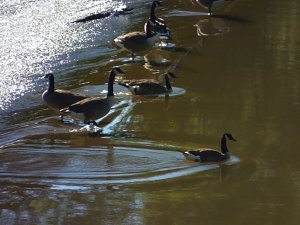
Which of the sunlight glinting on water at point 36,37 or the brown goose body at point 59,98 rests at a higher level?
the brown goose body at point 59,98

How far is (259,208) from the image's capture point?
7.42m

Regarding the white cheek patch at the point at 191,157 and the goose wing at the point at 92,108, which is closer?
the white cheek patch at the point at 191,157

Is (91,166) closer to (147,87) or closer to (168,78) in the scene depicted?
(147,87)

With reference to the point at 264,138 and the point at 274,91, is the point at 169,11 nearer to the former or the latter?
the point at 274,91

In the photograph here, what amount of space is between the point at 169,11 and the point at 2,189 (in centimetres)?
1133

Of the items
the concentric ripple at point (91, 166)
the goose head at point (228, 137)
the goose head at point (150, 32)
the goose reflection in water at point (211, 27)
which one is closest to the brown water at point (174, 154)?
the concentric ripple at point (91, 166)

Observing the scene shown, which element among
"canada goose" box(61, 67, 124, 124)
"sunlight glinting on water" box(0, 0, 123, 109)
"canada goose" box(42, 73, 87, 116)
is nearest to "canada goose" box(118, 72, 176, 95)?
"canada goose" box(42, 73, 87, 116)

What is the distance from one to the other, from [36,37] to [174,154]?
26.0 ft

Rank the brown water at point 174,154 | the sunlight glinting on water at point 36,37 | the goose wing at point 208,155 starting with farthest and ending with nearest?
1. the sunlight glinting on water at point 36,37
2. the goose wing at point 208,155
3. the brown water at point 174,154

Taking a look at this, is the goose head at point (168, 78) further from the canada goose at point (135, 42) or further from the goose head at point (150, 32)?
the goose head at point (150, 32)

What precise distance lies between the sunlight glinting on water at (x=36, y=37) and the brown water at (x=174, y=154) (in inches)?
35.9

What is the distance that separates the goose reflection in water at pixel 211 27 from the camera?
15.8 metres

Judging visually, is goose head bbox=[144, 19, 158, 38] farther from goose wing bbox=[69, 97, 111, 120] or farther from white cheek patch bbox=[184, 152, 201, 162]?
white cheek patch bbox=[184, 152, 201, 162]

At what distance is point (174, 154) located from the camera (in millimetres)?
8820
